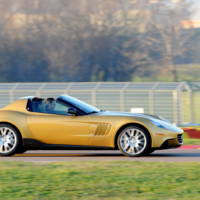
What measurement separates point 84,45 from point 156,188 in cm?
5349

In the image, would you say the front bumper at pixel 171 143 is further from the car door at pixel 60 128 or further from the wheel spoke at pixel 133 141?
the car door at pixel 60 128

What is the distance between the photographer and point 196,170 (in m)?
9.52

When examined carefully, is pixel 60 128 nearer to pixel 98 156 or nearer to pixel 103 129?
pixel 103 129

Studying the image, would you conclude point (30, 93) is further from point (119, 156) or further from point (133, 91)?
point (119, 156)

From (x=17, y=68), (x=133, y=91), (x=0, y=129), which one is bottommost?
(x=0, y=129)

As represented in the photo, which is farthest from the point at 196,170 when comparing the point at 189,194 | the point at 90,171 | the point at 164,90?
the point at 164,90

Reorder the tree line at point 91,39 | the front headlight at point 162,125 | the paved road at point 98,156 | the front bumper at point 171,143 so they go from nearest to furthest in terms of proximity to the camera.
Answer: the paved road at point 98,156
the front bumper at point 171,143
the front headlight at point 162,125
the tree line at point 91,39

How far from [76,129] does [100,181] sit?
13.8ft

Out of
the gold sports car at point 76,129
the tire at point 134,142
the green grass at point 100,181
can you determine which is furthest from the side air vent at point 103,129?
the green grass at point 100,181

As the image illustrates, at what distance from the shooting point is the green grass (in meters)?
7.36

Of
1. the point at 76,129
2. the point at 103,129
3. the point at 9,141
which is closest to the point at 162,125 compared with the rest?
the point at 103,129

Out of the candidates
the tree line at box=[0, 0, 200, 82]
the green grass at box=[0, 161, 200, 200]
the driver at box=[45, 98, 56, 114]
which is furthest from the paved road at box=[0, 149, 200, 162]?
the tree line at box=[0, 0, 200, 82]

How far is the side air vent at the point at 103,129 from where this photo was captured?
40.7 ft

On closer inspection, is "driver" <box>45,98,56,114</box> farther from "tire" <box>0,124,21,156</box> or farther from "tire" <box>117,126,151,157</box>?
"tire" <box>117,126,151,157</box>
